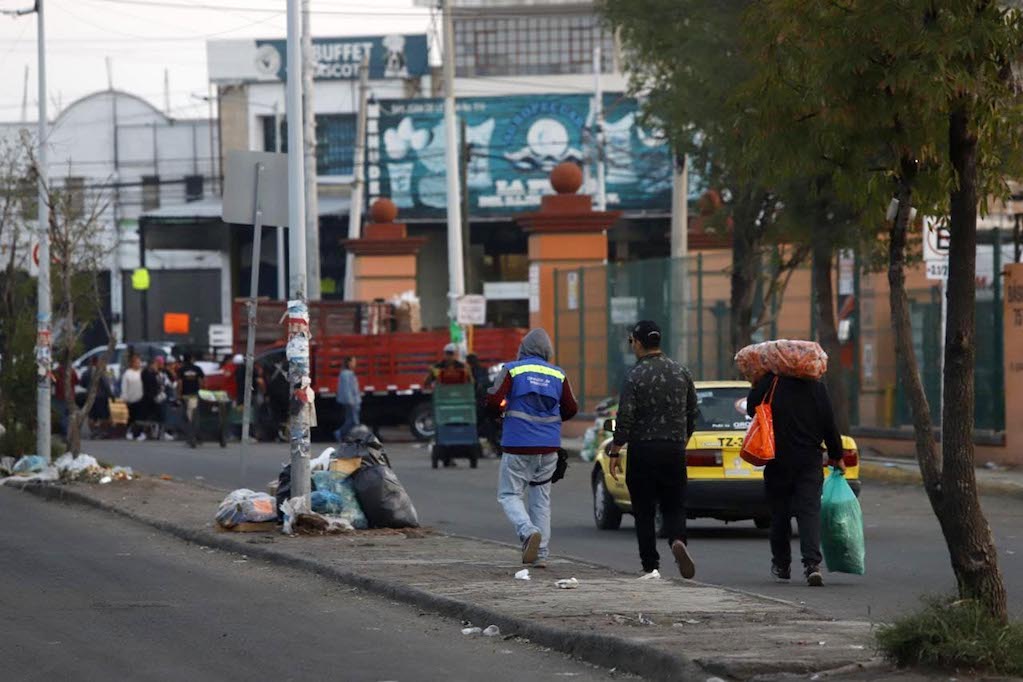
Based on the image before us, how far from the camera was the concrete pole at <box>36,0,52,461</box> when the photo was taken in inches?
984

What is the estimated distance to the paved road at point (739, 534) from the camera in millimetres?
12461

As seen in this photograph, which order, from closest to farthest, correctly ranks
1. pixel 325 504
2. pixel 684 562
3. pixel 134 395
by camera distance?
pixel 684 562 → pixel 325 504 → pixel 134 395

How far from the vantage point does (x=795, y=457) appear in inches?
520

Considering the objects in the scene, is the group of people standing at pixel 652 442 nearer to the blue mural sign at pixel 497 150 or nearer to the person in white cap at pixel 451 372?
the person in white cap at pixel 451 372

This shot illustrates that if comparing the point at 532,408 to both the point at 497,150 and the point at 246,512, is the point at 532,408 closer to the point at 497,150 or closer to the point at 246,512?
Answer: the point at 246,512

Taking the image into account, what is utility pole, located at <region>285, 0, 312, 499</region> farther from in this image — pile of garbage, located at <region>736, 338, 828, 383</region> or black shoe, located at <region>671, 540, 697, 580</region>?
black shoe, located at <region>671, 540, 697, 580</region>

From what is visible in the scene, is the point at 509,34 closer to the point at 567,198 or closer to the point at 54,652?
the point at 567,198

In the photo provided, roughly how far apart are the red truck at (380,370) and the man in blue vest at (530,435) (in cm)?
2342

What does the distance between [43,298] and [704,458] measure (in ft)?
39.8

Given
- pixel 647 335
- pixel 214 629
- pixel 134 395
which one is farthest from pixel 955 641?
pixel 134 395

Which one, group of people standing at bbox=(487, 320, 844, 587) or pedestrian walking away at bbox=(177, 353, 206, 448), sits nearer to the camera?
group of people standing at bbox=(487, 320, 844, 587)

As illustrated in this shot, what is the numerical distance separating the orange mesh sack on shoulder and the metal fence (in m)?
11.9

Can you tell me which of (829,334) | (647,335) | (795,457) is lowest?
(795,457)

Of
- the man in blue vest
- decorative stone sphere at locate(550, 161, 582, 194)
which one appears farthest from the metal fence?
the man in blue vest
